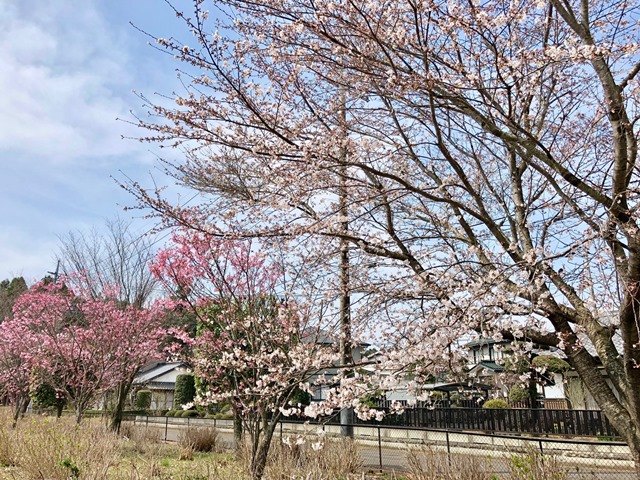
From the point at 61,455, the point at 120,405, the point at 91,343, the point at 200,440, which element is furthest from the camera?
the point at 120,405

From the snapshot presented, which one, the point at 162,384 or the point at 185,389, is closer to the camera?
the point at 185,389

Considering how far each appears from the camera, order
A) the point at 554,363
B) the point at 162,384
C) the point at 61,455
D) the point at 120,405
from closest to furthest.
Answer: the point at 61,455
the point at 120,405
the point at 554,363
the point at 162,384

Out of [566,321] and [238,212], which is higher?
[238,212]

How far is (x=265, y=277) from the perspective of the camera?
802cm

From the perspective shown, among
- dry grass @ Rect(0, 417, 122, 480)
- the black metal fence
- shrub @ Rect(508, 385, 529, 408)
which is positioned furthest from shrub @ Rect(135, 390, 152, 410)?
dry grass @ Rect(0, 417, 122, 480)

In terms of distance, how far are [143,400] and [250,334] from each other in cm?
2865

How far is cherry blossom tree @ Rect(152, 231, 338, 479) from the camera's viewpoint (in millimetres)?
5406

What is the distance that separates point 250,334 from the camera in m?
6.57

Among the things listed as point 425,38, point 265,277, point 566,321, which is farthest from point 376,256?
point 265,277

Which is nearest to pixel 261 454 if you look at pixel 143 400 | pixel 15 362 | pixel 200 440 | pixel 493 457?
pixel 493 457

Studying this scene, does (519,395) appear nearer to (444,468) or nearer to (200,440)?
(200,440)

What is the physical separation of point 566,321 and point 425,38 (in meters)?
2.93

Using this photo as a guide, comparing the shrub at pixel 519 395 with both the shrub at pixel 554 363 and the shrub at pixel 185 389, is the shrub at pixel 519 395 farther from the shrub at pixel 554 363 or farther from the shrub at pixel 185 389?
the shrub at pixel 185 389

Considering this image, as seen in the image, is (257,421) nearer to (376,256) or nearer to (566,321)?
(376,256)
